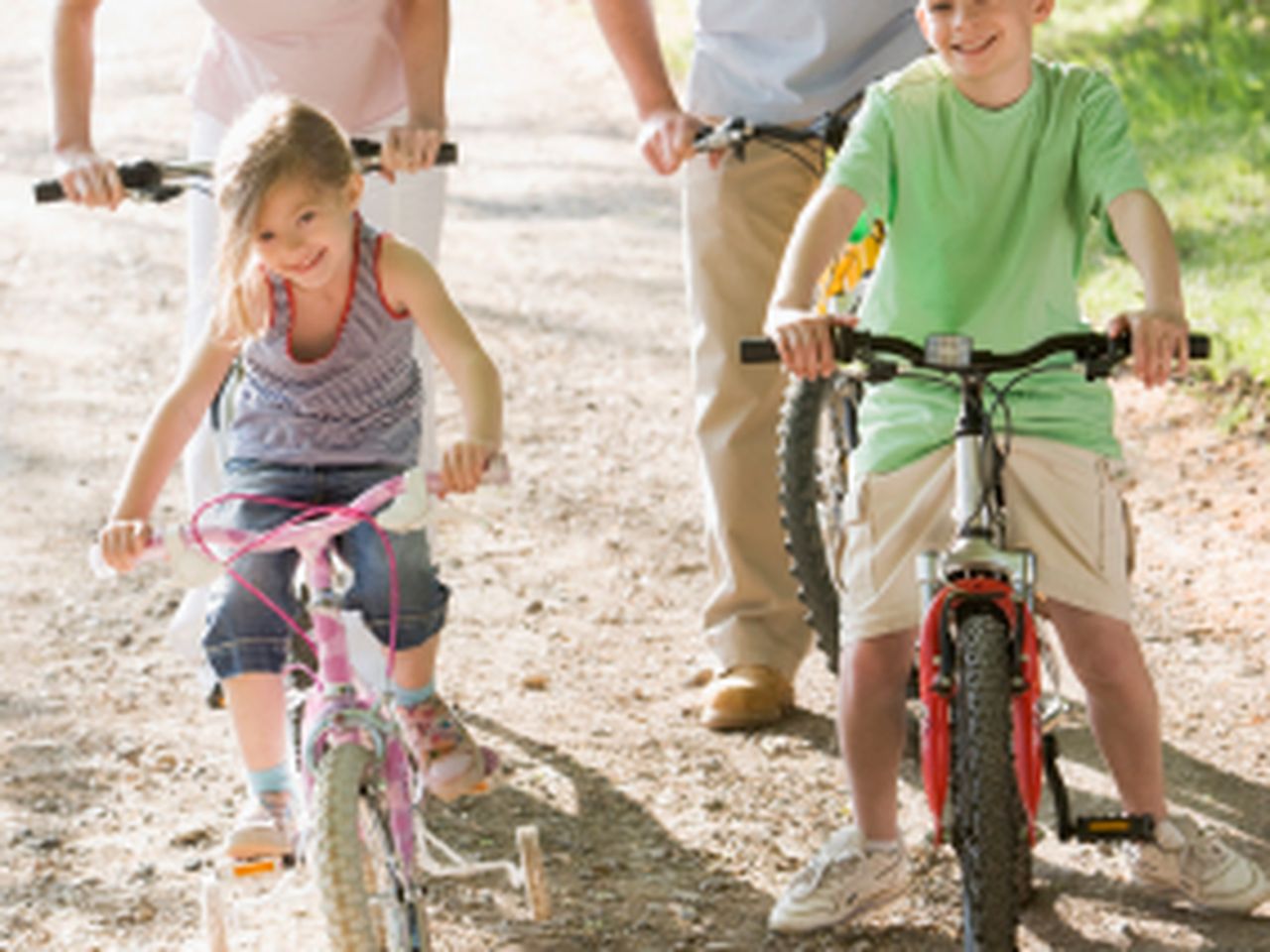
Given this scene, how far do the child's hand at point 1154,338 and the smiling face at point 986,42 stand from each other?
1.97 feet

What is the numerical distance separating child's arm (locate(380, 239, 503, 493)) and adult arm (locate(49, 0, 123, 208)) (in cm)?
79

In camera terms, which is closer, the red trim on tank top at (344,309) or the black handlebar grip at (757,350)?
the black handlebar grip at (757,350)

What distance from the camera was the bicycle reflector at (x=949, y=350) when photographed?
327 centimetres

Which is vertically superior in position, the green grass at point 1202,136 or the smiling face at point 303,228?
the green grass at point 1202,136

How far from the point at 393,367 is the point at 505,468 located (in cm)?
56

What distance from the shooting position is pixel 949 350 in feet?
10.7

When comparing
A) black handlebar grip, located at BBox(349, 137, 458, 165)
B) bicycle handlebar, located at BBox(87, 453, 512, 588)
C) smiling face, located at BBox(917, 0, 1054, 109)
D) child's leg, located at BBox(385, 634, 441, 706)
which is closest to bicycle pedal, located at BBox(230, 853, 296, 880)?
child's leg, located at BBox(385, 634, 441, 706)

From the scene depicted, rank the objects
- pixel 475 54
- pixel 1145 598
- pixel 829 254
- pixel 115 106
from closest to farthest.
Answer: pixel 829 254, pixel 1145 598, pixel 115 106, pixel 475 54

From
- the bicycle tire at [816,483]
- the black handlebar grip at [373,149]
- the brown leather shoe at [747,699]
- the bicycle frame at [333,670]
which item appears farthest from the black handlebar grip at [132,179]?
the brown leather shoe at [747,699]

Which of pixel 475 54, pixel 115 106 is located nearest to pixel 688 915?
pixel 115 106

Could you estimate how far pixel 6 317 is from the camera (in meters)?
8.76

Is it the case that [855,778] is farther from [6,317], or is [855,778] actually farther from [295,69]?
[6,317]

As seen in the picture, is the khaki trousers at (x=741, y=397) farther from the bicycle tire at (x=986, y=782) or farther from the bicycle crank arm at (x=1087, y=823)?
the bicycle tire at (x=986, y=782)

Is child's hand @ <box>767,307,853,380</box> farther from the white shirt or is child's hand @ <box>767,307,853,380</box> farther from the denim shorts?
the white shirt
